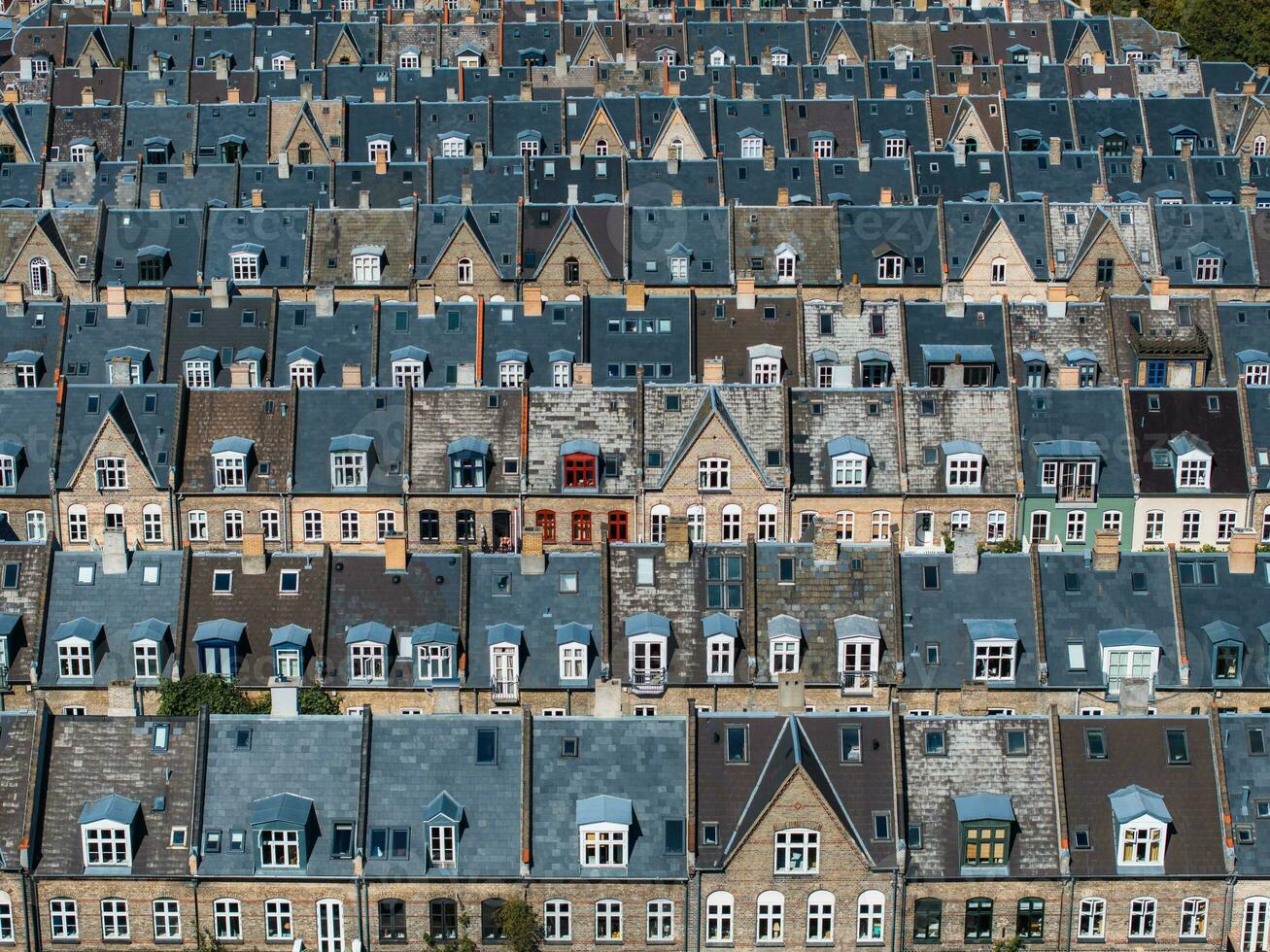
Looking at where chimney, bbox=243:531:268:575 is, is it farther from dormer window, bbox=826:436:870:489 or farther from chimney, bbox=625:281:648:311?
chimney, bbox=625:281:648:311

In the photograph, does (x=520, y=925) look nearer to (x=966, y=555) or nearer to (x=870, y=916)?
(x=870, y=916)

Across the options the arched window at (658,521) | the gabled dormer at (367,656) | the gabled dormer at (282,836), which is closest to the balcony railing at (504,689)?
the gabled dormer at (367,656)

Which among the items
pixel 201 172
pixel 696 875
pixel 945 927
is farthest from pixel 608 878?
pixel 201 172

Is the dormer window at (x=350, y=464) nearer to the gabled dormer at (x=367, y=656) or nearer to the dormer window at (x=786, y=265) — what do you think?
the gabled dormer at (x=367, y=656)

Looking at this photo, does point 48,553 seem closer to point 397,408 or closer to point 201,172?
point 397,408

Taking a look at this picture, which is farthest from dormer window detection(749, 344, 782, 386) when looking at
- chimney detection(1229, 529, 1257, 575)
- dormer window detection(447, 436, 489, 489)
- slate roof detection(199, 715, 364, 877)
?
slate roof detection(199, 715, 364, 877)

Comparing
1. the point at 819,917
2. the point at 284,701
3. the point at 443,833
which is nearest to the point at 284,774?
the point at 284,701
